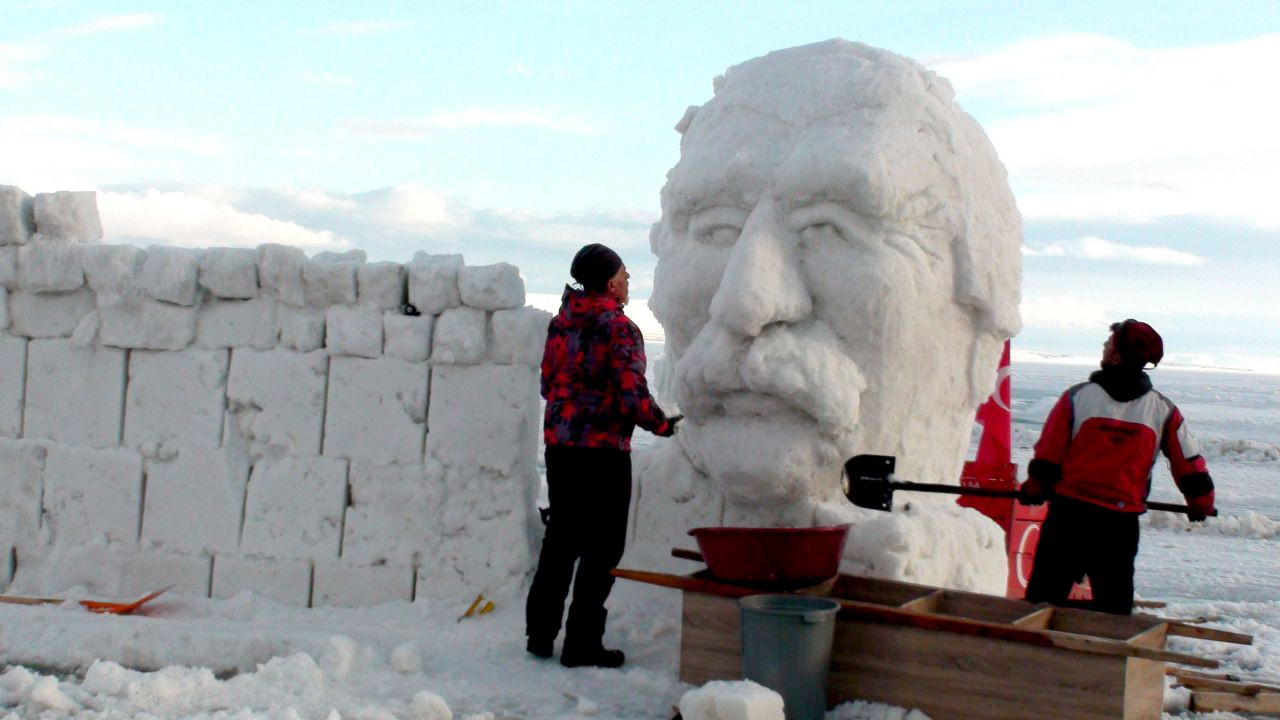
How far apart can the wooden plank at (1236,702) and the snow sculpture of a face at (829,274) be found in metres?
1.37

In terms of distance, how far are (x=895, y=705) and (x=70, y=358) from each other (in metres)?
4.23

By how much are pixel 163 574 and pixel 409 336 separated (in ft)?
5.44

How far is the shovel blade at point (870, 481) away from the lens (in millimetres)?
4879

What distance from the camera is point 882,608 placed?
13.8ft

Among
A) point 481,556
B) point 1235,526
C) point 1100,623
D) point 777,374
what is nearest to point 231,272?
point 481,556

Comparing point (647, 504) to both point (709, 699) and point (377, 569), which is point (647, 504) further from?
point (709, 699)

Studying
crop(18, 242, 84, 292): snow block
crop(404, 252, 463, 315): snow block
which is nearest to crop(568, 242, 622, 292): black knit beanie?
crop(404, 252, 463, 315): snow block

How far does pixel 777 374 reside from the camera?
4.90m

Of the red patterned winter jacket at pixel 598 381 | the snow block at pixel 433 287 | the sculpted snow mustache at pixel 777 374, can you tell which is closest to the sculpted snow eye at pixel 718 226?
the sculpted snow mustache at pixel 777 374

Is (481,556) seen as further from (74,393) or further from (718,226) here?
(74,393)

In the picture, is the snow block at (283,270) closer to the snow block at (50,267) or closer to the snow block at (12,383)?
the snow block at (50,267)

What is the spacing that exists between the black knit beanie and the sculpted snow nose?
0.48 meters

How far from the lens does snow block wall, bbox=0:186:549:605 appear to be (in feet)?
18.3

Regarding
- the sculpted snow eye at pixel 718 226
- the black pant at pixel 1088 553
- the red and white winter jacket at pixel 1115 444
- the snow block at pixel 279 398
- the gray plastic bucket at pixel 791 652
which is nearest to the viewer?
the gray plastic bucket at pixel 791 652
